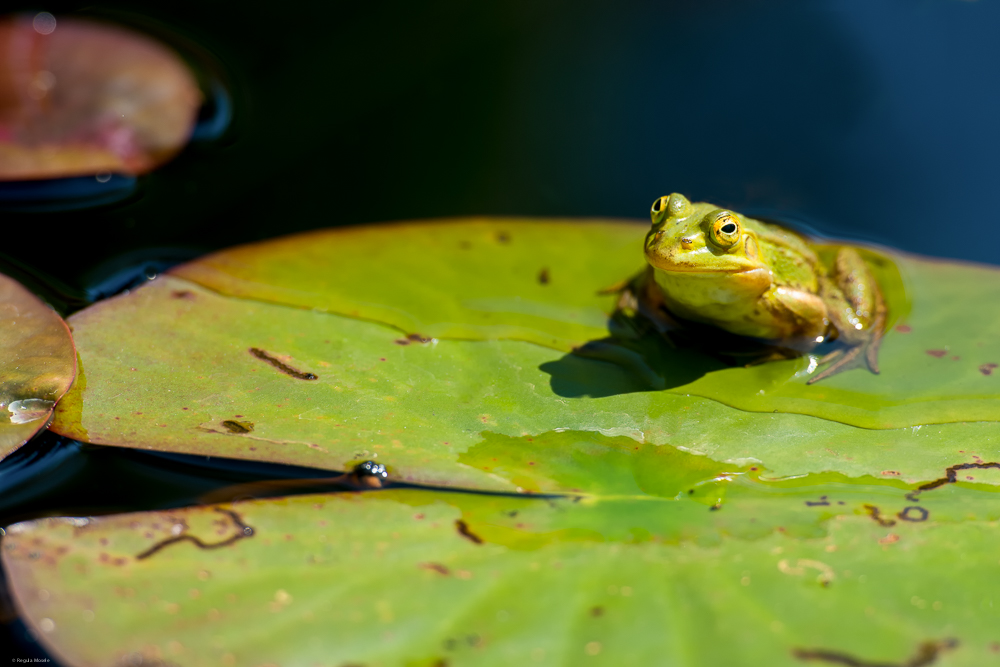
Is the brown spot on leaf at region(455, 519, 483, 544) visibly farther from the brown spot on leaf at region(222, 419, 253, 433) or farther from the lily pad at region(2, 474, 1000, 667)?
the brown spot on leaf at region(222, 419, 253, 433)

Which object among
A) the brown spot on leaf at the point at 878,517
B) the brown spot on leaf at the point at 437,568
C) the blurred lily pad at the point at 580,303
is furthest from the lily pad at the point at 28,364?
the brown spot on leaf at the point at 878,517

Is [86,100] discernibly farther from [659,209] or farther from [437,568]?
[437,568]

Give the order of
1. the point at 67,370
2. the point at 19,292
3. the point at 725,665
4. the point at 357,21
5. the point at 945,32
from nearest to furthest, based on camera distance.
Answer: the point at 725,665
the point at 67,370
the point at 19,292
the point at 945,32
the point at 357,21

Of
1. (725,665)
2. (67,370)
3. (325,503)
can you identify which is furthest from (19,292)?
(725,665)

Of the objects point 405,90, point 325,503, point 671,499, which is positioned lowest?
point 325,503

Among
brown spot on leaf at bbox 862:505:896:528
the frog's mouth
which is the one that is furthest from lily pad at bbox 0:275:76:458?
brown spot on leaf at bbox 862:505:896:528

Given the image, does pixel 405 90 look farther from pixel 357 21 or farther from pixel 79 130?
pixel 79 130

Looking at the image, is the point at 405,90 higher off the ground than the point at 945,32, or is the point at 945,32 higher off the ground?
the point at 945,32

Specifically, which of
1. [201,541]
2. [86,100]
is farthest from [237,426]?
[86,100]
